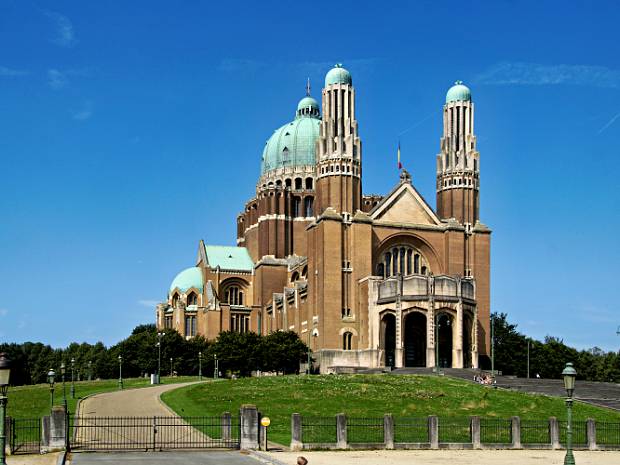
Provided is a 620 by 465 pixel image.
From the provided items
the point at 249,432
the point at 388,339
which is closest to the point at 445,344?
the point at 388,339

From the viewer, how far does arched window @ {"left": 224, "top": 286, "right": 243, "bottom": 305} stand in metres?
125

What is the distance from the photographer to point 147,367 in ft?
355

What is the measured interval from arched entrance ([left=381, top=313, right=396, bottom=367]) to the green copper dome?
3459cm

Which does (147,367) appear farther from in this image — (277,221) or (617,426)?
(617,426)

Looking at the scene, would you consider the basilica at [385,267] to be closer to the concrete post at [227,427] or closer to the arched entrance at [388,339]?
the arched entrance at [388,339]

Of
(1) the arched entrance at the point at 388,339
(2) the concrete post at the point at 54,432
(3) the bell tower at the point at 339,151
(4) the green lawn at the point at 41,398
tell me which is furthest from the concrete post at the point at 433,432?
(3) the bell tower at the point at 339,151

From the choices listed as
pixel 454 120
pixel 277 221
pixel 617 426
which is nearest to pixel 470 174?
pixel 454 120

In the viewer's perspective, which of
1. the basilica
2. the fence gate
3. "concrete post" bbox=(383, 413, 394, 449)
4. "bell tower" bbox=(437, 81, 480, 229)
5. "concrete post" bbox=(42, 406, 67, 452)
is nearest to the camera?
"concrete post" bbox=(42, 406, 67, 452)

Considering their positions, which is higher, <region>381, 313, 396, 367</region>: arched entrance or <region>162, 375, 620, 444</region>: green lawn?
<region>381, 313, 396, 367</region>: arched entrance

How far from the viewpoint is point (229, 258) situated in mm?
127750

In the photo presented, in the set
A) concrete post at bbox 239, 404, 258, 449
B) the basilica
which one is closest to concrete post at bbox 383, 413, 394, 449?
concrete post at bbox 239, 404, 258, 449

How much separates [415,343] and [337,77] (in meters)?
27.2

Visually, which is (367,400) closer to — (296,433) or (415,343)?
(296,433)

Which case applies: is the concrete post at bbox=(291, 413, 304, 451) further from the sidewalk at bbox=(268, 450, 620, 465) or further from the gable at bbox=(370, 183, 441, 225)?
the gable at bbox=(370, 183, 441, 225)
